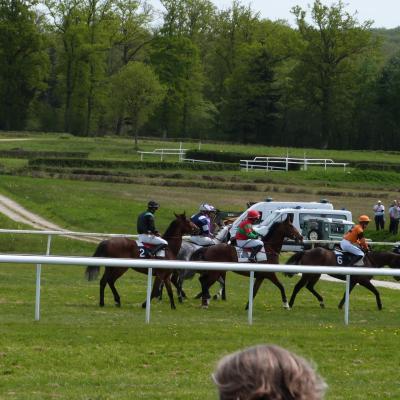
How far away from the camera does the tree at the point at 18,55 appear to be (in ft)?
275

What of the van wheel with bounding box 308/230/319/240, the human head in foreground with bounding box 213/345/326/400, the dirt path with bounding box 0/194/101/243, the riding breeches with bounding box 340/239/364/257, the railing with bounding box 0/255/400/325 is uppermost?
the human head in foreground with bounding box 213/345/326/400

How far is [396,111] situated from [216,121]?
52.6 feet

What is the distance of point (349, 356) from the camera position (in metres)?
11.6

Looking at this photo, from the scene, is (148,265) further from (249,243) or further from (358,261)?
(358,261)

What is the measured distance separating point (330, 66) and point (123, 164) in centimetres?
3326

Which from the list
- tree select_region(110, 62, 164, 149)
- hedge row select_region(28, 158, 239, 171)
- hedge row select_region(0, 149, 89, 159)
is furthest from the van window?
tree select_region(110, 62, 164, 149)

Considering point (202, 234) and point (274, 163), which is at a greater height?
point (202, 234)

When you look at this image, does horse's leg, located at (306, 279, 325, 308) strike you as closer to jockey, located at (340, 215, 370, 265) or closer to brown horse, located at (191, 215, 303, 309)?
brown horse, located at (191, 215, 303, 309)

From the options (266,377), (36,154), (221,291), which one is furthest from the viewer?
(36,154)

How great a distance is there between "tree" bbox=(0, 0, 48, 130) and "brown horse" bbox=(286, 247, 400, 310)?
2643 inches

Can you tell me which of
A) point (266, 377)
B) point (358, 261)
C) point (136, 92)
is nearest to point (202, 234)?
point (358, 261)

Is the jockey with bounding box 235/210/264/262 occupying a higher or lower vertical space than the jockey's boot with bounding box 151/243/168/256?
higher

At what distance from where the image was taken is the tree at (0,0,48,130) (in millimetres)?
83750

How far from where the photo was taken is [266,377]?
9.97ft
